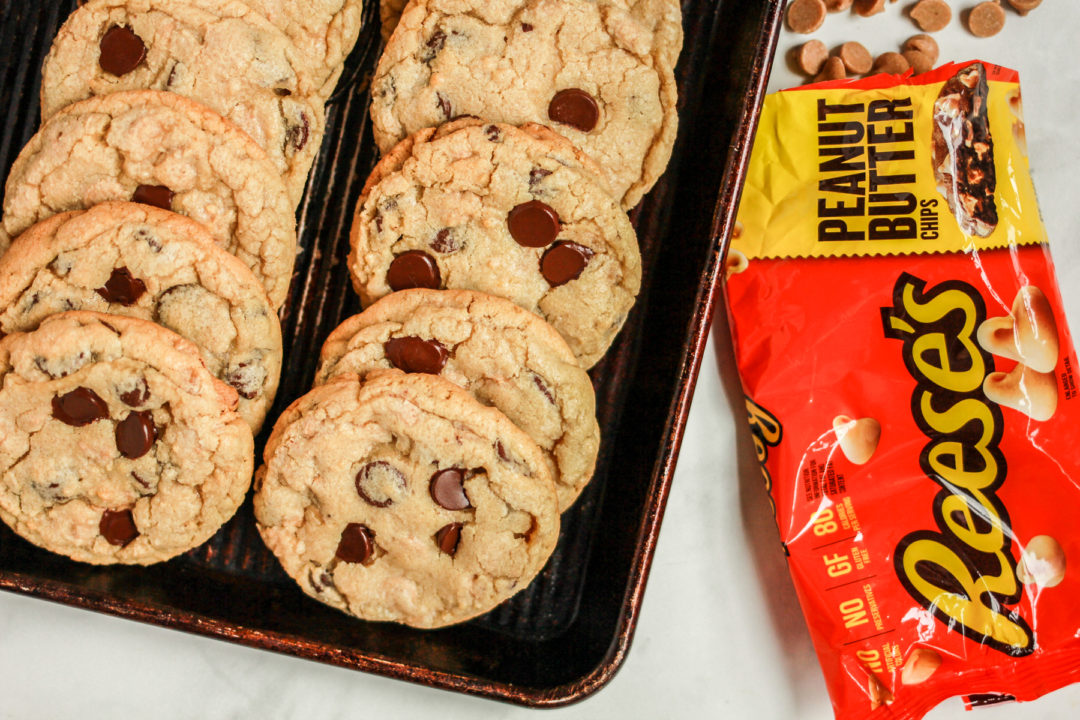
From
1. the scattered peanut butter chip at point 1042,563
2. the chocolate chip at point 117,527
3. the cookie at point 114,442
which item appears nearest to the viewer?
the cookie at point 114,442

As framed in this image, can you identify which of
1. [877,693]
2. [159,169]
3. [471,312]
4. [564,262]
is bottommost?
[877,693]

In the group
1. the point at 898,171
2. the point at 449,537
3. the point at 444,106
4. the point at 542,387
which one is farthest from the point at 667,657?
the point at 444,106

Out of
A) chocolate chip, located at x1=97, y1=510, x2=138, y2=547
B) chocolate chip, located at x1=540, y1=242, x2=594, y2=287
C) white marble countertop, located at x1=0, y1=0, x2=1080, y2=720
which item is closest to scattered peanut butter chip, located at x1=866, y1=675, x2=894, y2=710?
white marble countertop, located at x1=0, y1=0, x2=1080, y2=720

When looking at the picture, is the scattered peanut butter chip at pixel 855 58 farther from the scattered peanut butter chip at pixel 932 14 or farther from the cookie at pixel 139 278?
the cookie at pixel 139 278

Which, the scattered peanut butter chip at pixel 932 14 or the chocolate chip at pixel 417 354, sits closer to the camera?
the chocolate chip at pixel 417 354

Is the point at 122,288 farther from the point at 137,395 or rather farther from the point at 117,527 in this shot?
the point at 117,527

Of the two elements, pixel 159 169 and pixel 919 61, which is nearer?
pixel 159 169

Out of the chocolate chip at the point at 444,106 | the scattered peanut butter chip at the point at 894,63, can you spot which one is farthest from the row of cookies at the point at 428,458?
the scattered peanut butter chip at the point at 894,63
